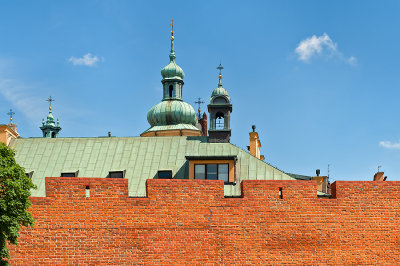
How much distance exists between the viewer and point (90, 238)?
75.3 ft

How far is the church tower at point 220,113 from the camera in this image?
37.8 m

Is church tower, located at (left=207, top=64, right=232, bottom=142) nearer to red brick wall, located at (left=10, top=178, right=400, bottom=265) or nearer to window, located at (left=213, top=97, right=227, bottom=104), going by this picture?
window, located at (left=213, top=97, right=227, bottom=104)

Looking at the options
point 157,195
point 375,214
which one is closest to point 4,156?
point 157,195

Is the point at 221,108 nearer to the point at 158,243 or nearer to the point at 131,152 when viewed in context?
the point at 131,152

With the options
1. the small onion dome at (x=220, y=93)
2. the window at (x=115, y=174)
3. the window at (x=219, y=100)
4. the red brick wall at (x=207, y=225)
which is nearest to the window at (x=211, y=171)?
the window at (x=115, y=174)

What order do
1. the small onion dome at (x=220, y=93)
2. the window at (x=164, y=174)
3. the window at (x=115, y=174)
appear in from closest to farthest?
1. the window at (x=164, y=174)
2. the window at (x=115, y=174)
3. the small onion dome at (x=220, y=93)

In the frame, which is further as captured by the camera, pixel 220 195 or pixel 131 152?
pixel 131 152

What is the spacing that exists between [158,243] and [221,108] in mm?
16933

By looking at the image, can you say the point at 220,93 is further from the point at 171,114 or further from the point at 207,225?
the point at 171,114

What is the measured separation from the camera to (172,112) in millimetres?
63531

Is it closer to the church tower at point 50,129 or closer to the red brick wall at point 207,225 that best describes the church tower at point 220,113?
the red brick wall at point 207,225

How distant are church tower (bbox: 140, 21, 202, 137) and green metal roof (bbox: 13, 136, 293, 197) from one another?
25.4 metres

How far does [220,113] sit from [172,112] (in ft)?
82.0

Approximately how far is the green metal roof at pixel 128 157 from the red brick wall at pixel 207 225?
360 inches
